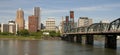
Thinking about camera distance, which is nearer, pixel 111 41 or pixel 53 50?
pixel 53 50

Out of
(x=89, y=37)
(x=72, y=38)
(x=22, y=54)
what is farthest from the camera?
(x=72, y=38)

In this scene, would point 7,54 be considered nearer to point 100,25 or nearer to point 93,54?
point 93,54

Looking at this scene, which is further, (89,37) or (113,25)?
(89,37)

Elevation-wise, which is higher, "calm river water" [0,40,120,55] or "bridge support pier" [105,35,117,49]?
"bridge support pier" [105,35,117,49]

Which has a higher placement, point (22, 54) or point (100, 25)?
point (100, 25)

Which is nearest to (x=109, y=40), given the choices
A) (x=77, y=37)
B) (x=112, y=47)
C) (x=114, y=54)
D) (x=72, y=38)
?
(x=112, y=47)

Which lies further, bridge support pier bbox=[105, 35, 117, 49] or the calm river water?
bridge support pier bbox=[105, 35, 117, 49]

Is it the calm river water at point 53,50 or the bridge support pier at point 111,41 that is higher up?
the bridge support pier at point 111,41

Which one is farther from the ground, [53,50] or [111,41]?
[111,41]

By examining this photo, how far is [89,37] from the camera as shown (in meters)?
142

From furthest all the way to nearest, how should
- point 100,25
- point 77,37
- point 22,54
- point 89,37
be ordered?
point 77,37, point 89,37, point 100,25, point 22,54

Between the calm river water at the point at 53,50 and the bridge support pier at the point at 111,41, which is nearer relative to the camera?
the calm river water at the point at 53,50

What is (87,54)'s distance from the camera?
6919 cm

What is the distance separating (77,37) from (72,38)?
765 inches
